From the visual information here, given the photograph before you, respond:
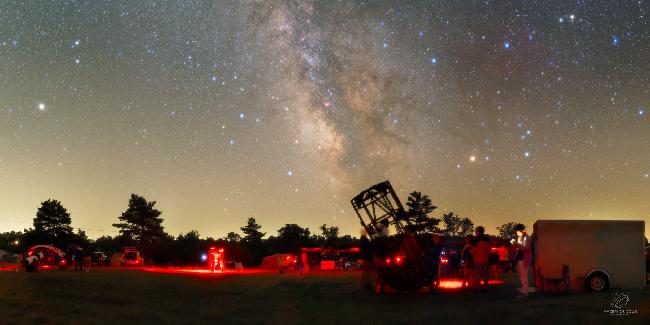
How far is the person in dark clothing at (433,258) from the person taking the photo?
743 inches

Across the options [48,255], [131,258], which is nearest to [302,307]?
[48,255]

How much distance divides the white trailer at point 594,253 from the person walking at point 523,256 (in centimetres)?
87

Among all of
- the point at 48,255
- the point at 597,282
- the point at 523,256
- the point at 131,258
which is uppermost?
the point at 523,256

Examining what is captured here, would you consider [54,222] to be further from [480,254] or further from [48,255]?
[480,254]

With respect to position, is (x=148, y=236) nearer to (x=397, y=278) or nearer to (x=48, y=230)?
(x=48, y=230)

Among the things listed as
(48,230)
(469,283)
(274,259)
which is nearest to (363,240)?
(469,283)

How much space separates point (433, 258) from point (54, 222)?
9994cm

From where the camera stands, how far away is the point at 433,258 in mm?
19031

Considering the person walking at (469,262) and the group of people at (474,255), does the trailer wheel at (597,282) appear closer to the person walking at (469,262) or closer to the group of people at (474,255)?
the group of people at (474,255)

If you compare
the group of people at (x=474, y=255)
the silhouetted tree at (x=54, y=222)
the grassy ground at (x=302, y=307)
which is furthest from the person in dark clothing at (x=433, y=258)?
the silhouetted tree at (x=54, y=222)

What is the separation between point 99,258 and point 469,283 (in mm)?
60598

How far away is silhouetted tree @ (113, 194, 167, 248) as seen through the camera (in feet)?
367

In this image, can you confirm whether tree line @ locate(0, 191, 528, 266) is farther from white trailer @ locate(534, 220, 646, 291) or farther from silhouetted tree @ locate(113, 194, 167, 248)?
white trailer @ locate(534, 220, 646, 291)

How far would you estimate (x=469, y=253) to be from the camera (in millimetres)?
19266
